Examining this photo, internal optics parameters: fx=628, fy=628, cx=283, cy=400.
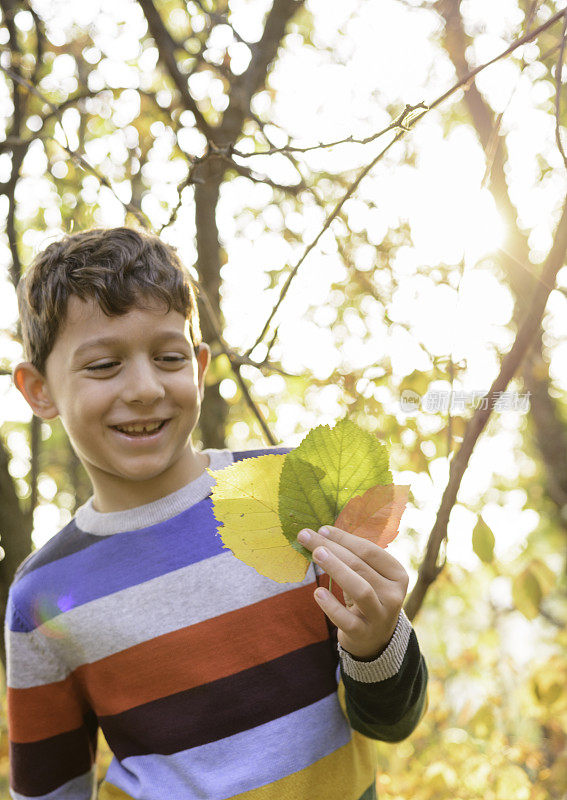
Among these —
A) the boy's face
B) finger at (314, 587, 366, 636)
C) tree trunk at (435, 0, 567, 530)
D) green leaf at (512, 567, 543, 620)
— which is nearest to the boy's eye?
the boy's face

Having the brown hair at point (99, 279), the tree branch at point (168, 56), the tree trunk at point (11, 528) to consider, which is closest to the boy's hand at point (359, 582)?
the brown hair at point (99, 279)

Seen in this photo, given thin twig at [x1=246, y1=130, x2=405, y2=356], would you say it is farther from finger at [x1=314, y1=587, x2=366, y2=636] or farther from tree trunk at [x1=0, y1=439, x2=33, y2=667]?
tree trunk at [x1=0, y1=439, x2=33, y2=667]

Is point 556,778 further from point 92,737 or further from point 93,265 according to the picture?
point 93,265

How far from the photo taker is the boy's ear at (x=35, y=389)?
1220 mm

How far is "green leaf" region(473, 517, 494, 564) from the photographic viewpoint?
1.04m

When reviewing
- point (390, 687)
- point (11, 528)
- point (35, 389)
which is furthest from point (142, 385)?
point (11, 528)

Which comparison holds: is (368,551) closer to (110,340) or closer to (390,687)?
(390,687)

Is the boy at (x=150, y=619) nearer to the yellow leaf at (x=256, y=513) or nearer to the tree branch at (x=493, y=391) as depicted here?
the tree branch at (x=493, y=391)

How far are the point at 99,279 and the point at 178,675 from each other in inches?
27.6

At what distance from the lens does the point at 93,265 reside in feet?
3.70

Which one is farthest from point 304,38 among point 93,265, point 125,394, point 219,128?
point 125,394

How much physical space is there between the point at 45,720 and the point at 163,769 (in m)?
0.25

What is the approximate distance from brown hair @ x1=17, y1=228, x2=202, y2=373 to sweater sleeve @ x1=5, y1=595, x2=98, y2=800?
20.6 inches

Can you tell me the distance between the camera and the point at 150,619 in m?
1.12
